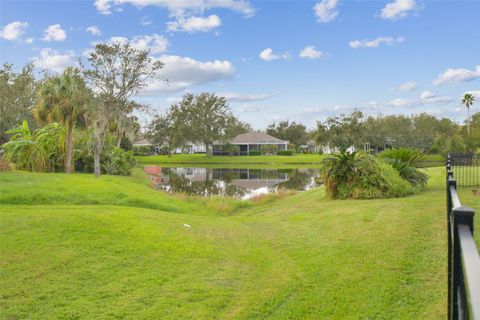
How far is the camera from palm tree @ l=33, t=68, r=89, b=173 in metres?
21.3

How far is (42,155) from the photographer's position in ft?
73.2

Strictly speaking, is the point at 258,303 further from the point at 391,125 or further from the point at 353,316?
the point at 391,125

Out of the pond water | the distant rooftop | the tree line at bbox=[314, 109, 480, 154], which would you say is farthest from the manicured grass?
the pond water

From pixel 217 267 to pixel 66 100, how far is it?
18504 mm

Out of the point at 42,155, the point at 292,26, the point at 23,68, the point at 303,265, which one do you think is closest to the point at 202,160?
the point at 23,68

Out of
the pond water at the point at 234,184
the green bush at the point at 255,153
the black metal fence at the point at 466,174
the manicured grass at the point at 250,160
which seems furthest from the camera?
the green bush at the point at 255,153

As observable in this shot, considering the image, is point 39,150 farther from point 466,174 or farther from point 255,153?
point 255,153

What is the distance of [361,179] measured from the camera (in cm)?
1361

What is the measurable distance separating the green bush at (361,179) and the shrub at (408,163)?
0.88 metres

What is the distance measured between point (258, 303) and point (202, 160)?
58.6m

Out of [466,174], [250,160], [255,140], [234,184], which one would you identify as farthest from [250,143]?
[466,174]

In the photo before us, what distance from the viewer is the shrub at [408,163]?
14766 millimetres

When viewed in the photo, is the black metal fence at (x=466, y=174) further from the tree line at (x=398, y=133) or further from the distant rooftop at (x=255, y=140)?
the distant rooftop at (x=255, y=140)

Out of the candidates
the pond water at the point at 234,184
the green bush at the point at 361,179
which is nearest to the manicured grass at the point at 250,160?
the pond water at the point at 234,184
